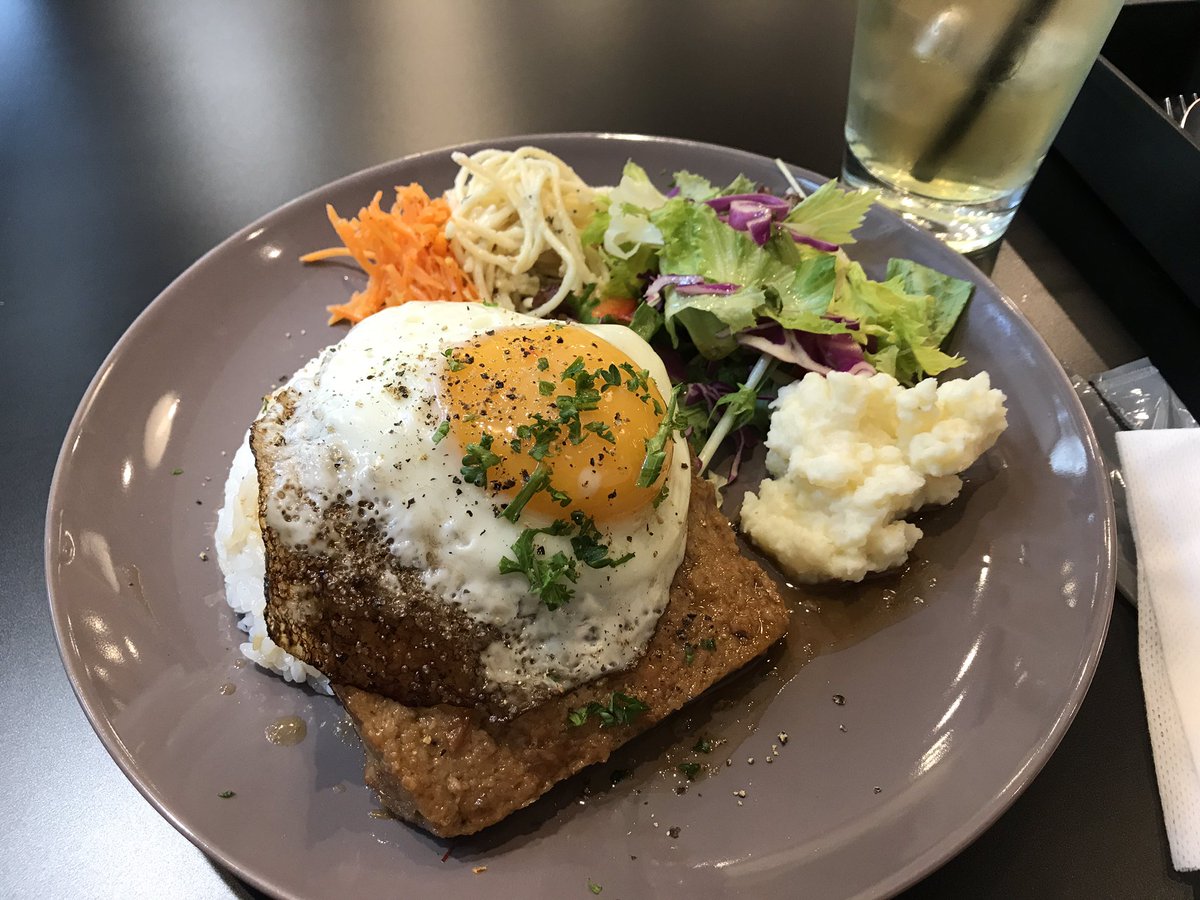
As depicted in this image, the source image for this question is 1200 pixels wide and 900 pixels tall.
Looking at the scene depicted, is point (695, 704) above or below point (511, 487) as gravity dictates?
below

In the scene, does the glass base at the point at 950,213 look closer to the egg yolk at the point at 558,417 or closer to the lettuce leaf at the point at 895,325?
the lettuce leaf at the point at 895,325

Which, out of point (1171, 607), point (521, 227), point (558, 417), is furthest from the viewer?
point (521, 227)

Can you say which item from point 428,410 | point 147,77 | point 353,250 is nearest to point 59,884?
point 428,410

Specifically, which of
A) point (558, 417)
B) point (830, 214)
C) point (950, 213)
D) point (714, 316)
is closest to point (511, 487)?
point (558, 417)

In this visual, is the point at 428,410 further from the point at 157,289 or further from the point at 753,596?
the point at 157,289

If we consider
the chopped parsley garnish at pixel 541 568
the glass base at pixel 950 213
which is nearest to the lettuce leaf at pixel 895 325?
the glass base at pixel 950 213

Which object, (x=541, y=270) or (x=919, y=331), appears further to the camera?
(x=541, y=270)

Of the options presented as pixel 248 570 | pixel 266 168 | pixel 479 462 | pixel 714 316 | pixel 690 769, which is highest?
pixel 266 168

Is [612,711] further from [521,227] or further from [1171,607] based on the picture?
[521,227]
